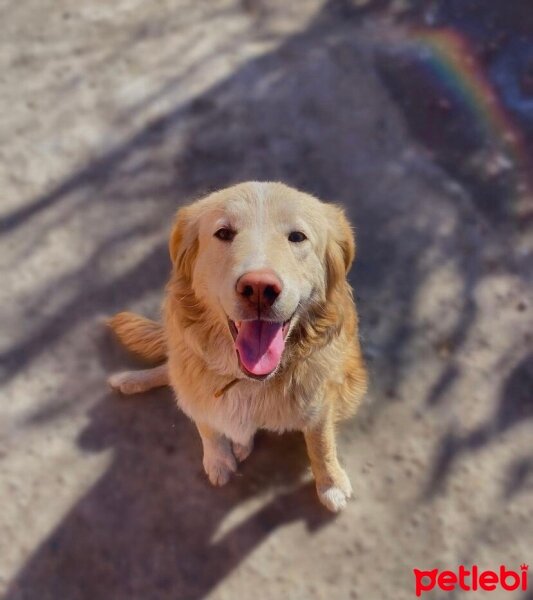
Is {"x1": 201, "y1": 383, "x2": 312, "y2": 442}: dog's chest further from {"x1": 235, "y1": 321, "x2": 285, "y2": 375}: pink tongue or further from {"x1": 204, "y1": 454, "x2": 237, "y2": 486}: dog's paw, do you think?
{"x1": 204, "y1": 454, "x2": 237, "y2": 486}: dog's paw

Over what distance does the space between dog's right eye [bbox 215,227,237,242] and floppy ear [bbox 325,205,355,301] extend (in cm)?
Answer: 40

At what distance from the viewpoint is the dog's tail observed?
3.13m

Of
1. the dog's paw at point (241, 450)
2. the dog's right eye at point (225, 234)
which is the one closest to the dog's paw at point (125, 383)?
the dog's paw at point (241, 450)

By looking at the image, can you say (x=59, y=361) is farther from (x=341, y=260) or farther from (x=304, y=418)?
(x=341, y=260)

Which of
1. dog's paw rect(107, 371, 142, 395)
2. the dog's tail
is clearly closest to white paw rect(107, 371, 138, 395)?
dog's paw rect(107, 371, 142, 395)

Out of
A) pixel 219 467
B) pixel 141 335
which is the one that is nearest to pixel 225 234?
pixel 141 335

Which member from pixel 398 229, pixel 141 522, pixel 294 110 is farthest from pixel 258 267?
pixel 294 110

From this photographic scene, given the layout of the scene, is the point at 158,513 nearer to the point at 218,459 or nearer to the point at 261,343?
the point at 218,459

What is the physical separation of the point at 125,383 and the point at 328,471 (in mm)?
1122

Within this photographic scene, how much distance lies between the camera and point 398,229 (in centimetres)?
377

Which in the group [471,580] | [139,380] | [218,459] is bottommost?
[471,580]

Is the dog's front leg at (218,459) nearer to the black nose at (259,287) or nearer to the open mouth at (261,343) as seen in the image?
the open mouth at (261,343)

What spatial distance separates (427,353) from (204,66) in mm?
2695

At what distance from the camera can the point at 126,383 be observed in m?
3.13
